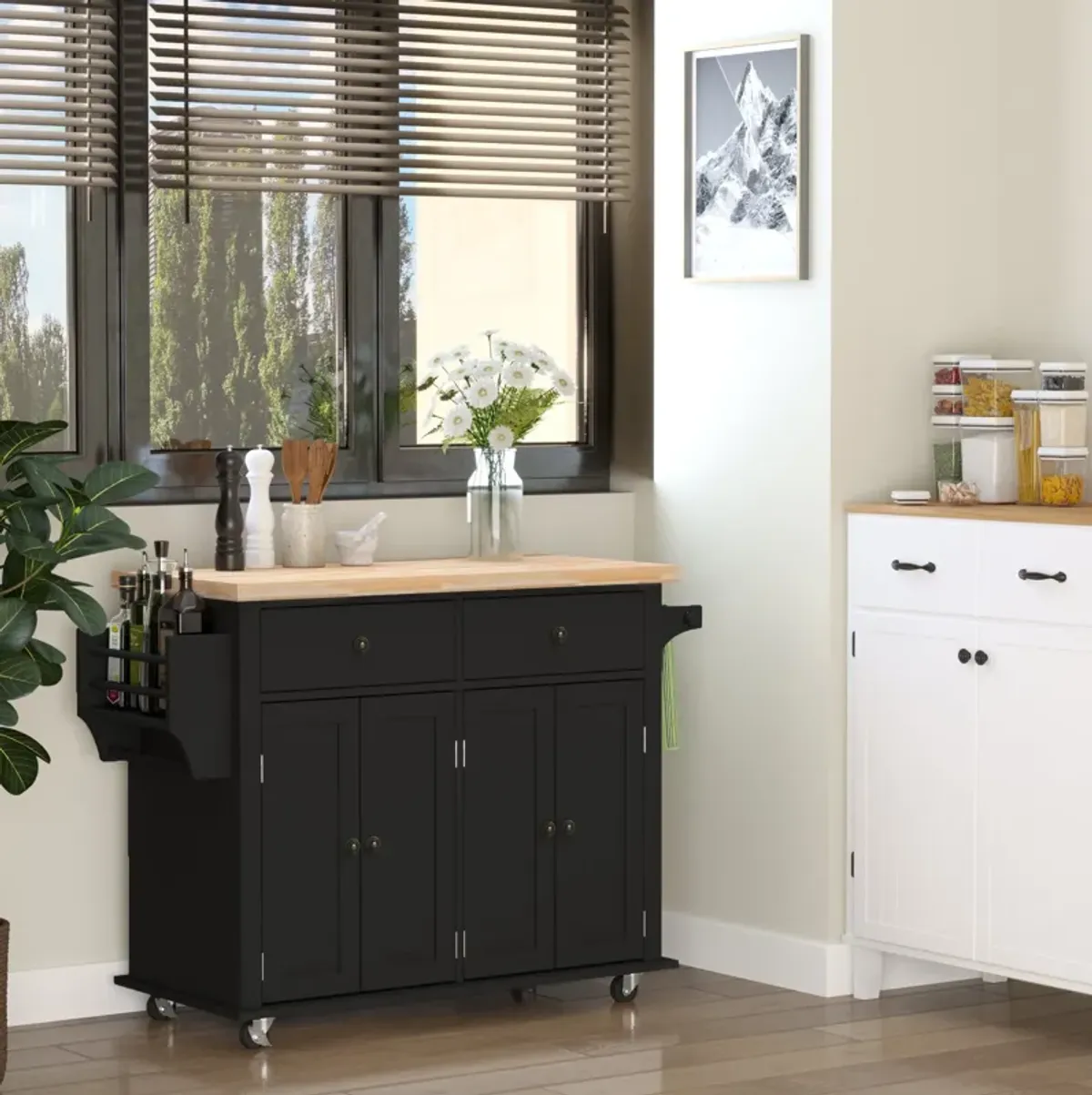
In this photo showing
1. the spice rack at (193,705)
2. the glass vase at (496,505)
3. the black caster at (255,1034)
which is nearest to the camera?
the spice rack at (193,705)

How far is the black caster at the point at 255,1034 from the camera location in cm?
431

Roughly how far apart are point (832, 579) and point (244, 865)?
1.36 m

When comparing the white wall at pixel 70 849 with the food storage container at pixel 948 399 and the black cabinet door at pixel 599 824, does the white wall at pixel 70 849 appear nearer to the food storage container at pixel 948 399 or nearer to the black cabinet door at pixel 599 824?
the black cabinet door at pixel 599 824

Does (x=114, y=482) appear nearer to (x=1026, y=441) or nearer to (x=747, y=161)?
(x=747, y=161)

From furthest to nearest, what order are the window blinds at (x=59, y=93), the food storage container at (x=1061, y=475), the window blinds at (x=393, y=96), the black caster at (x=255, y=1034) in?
the window blinds at (x=393, y=96) < the food storage container at (x=1061, y=475) < the window blinds at (x=59, y=93) < the black caster at (x=255, y=1034)

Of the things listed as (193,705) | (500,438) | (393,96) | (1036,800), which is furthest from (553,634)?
(393,96)

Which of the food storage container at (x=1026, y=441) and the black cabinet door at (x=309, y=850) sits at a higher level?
the food storage container at (x=1026, y=441)

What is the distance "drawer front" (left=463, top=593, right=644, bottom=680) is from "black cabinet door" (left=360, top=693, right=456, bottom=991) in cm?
13

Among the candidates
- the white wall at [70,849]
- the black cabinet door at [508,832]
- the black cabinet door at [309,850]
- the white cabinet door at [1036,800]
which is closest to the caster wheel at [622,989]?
the black cabinet door at [508,832]

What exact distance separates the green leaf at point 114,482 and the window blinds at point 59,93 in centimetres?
71

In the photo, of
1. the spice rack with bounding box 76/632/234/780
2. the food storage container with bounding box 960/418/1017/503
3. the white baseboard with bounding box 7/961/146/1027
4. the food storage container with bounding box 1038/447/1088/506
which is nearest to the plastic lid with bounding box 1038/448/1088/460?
the food storage container with bounding box 1038/447/1088/506

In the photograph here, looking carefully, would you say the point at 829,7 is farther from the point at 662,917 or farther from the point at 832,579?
the point at 662,917

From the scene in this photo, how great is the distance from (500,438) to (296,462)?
1.41 ft

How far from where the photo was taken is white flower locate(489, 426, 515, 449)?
472cm
